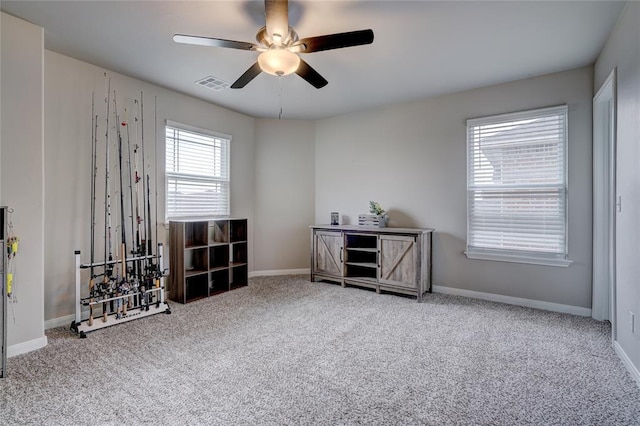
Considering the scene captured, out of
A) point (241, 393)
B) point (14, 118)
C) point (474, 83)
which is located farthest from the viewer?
point (474, 83)

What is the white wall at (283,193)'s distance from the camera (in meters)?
5.30

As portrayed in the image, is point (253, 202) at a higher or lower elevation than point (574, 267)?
higher

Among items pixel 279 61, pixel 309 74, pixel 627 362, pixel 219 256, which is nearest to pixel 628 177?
pixel 627 362

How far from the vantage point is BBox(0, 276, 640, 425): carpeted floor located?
175 cm

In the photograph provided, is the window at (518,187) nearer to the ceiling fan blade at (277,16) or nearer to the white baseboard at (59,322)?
the ceiling fan blade at (277,16)

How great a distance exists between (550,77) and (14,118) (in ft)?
16.9

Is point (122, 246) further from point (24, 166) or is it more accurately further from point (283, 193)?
point (283, 193)

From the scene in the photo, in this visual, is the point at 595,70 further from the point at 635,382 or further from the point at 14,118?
the point at 14,118

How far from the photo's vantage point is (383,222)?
457 centimetres

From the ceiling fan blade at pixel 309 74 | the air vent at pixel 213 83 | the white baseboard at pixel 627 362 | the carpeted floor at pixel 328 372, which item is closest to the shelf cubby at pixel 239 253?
the carpeted floor at pixel 328 372

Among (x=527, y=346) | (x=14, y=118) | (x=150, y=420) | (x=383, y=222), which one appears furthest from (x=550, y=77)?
(x=14, y=118)

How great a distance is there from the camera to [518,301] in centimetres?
372

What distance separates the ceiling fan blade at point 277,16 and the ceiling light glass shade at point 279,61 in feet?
0.40

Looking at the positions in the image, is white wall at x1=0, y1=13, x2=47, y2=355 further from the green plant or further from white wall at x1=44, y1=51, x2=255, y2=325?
the green plant
